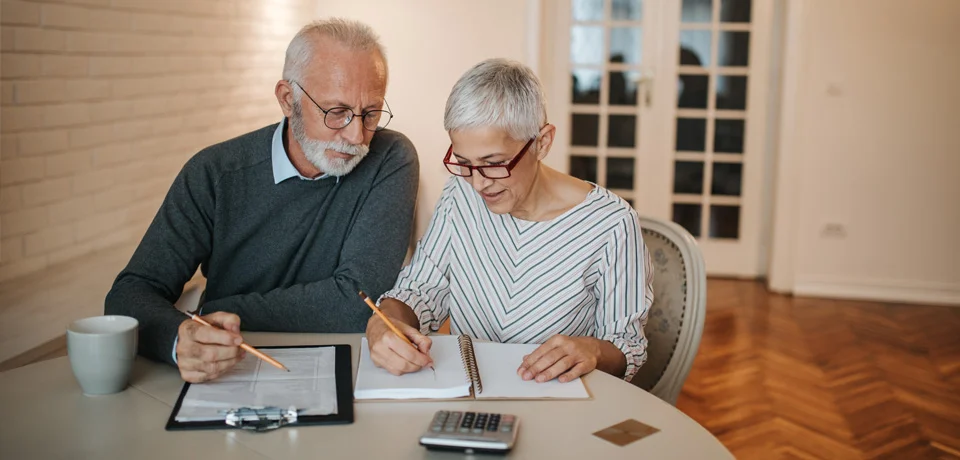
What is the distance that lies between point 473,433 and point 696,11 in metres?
4.49

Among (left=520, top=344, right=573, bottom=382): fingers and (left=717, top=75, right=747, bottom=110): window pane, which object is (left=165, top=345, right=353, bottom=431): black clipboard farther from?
(left=717, top=75, right=747, bottom=110): window pane

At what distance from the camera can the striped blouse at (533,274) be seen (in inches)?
72.9

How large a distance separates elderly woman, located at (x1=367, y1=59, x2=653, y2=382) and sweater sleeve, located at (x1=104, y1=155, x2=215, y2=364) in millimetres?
472

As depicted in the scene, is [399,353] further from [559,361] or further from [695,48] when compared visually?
[695,48]

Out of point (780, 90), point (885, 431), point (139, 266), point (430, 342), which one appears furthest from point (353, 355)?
point (780, 90)

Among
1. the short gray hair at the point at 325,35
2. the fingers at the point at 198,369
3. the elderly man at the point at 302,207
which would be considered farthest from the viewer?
the short gray hair at the point at 325,35

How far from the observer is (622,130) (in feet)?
18.1

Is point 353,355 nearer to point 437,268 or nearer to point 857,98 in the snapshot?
point 437,268

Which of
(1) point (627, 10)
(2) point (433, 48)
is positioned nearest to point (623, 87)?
(1) point (627, 10)

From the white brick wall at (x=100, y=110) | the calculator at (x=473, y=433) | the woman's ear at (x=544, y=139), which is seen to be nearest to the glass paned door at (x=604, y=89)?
the white brick wall at (x=100, y=110)

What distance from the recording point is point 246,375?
1.55m

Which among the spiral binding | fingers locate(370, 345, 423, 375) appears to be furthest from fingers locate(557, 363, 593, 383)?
fingers locate(370, 345, 423, 375)

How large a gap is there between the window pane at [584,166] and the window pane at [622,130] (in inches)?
6.7

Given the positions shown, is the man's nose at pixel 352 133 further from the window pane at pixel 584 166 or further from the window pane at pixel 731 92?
the window pane at pixel 731 92
